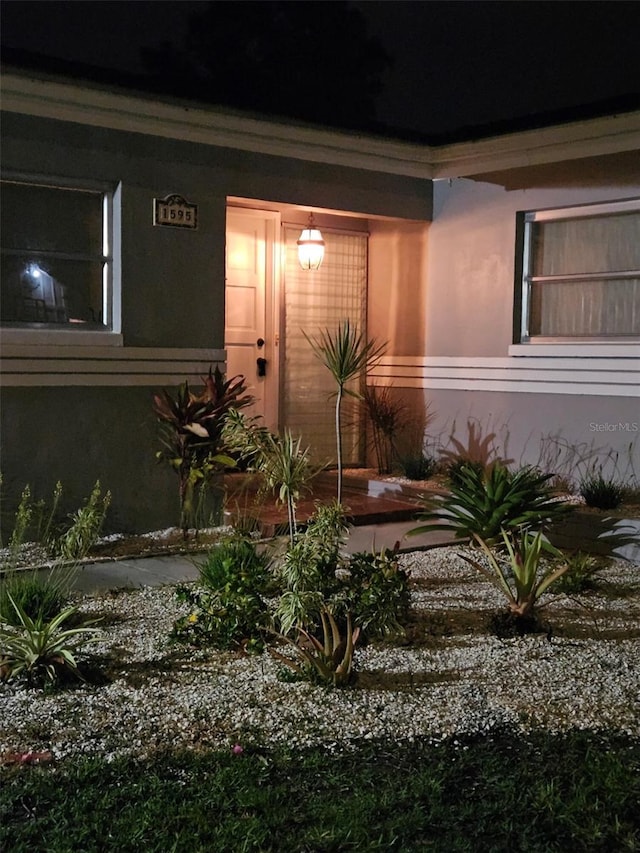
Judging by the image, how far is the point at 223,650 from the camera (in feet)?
17.2

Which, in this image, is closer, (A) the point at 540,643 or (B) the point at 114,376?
(A) the point at 540,643

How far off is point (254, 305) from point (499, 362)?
2.70 meters

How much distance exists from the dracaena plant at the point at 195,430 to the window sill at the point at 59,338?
62cm

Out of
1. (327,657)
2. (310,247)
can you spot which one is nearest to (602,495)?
(310,247)

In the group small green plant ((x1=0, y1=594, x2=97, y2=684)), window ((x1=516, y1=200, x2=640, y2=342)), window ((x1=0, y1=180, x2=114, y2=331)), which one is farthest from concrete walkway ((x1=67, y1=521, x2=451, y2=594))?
window ((x1=516, y1=200, x2=640, y2=342))

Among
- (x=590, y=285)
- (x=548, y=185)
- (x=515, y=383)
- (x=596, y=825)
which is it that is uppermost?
(x=548, y=185)

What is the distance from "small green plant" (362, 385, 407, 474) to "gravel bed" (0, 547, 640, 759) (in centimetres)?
499

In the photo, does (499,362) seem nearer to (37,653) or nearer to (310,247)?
(310,247)

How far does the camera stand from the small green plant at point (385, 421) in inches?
428

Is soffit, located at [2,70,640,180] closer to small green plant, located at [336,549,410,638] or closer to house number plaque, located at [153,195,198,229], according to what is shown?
house number plaque, located at [153,195,198,229]

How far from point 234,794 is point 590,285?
731 cm

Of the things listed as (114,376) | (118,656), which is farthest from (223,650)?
(114,376)

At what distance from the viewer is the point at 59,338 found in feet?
25.5

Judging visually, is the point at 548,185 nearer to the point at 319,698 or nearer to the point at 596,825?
the point at 319,698
